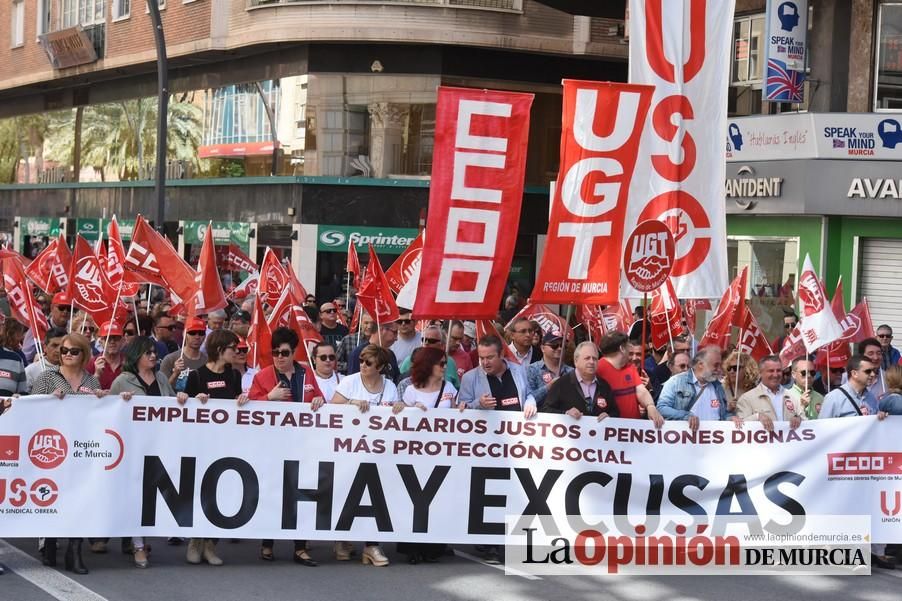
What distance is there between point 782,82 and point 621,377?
12407mm

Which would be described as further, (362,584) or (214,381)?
(214,381)

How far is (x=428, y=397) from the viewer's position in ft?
33.4

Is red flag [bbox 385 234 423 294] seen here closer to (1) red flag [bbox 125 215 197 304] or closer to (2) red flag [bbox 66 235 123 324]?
(1) red flag [bbox 125 215 197 304]

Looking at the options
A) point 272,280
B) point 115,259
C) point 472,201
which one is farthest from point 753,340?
point 115,259

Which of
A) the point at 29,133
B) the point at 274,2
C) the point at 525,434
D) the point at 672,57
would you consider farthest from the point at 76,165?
the point at 525,434

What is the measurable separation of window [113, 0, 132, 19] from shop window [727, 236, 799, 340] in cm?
2018

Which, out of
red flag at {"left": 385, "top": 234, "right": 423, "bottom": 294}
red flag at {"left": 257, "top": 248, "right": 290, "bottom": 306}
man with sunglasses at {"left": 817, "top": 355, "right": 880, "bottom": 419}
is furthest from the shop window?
man with sunglasses at {"left": 817, "top": 355, "right": 880, "bottom": 419}

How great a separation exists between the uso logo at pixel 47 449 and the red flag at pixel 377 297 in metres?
6.35

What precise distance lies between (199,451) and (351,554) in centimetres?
137

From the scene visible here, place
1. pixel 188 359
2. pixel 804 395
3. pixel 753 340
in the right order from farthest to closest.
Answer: pixel 753 340, pixel 188 359, pixel 804 395

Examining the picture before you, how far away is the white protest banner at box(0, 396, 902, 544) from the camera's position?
9633 mm

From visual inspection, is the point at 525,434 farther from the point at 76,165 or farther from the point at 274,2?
the point at 76,165

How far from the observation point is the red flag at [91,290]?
1518 cm

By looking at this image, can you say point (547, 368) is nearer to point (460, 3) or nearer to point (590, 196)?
point (590, 196)
